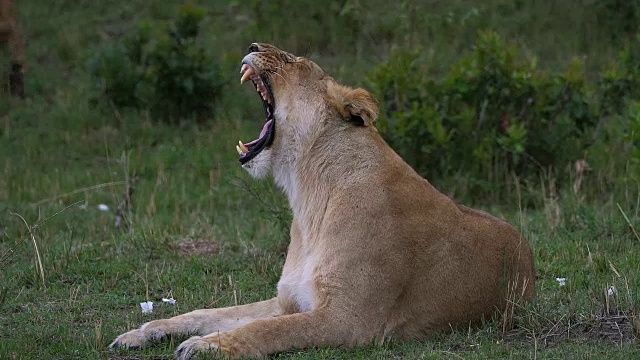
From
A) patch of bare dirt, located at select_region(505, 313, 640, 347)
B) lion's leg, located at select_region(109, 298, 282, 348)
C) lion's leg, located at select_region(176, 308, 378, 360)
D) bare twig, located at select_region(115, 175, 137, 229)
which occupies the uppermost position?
lion's leg, located at select_region(176, 308, 378, 360)

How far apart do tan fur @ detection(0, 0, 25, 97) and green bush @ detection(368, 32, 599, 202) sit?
3.93 m

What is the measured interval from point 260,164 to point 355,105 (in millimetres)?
487

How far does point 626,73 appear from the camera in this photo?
955cm

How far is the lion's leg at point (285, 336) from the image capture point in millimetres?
4270

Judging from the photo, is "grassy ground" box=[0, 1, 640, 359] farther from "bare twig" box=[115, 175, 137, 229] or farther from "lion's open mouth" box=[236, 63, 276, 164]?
"lion's open mouth" box=[236, 63, 276, 164]

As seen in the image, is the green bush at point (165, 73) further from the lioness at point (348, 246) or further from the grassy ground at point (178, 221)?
the lioness at point (348, 246)

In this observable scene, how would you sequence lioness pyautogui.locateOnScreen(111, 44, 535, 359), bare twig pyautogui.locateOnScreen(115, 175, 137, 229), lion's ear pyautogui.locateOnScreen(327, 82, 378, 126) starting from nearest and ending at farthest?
lioness pyautogui.locateOnScreen(111, 44, 535, 359) < lion's ear pyautogui.locateOnScreen(327, 82, 378, 126) < bare twig pyautogui.locateOnScreen(115, 175, 137, 229)

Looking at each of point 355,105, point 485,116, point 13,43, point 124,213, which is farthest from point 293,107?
point 13,43

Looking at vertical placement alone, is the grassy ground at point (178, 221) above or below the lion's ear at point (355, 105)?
below

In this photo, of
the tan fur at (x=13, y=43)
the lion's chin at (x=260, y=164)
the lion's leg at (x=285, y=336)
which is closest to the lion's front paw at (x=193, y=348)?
the lion's leg at (x=285, y=336)

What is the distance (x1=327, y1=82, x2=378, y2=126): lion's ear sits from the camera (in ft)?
15.9

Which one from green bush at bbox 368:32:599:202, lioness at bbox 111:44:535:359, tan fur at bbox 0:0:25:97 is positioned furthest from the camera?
tan fur at bbox 0:0:25:97

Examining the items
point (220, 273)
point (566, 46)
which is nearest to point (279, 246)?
point (220, 273)

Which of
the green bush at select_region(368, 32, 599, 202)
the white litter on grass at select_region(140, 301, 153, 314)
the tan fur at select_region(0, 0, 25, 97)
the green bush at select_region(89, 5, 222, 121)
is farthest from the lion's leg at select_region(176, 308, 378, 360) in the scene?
the tan fur at select_region(0, 0, 25, 97)
